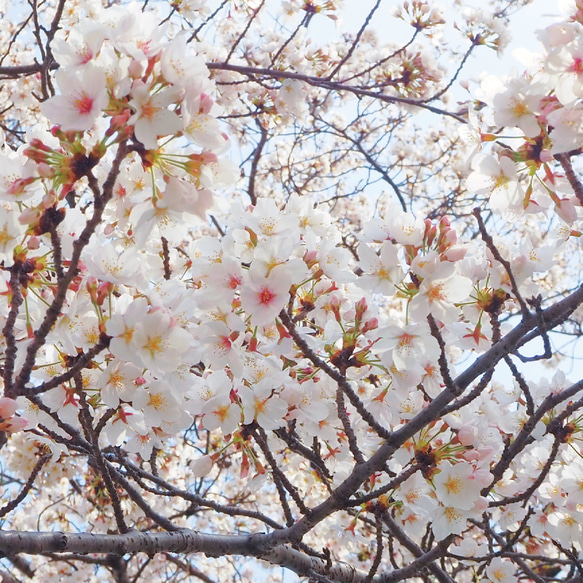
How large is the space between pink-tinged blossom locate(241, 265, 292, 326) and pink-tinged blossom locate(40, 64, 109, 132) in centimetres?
54

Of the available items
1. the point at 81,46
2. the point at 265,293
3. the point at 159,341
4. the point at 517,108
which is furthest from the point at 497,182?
the point at 81,46

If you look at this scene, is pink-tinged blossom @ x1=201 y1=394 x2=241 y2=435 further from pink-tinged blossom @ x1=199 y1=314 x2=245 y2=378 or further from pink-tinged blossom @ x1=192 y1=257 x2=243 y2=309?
pink-tinged blossom @ x1=192 y1=257 x2=243 y2=309

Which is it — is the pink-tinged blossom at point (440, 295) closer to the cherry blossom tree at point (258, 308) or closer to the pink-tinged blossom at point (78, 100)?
the cherry blossom tree at point (258, 308)

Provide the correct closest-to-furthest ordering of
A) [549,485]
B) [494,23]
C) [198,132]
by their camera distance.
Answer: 1. [198,132]
2. [549,485]
3. [494,23]

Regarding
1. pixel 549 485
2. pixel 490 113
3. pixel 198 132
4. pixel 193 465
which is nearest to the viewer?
pixel 198 132

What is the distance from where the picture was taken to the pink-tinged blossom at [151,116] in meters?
1.19

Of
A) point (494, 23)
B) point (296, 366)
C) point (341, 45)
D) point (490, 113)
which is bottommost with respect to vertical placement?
point (296, 366)

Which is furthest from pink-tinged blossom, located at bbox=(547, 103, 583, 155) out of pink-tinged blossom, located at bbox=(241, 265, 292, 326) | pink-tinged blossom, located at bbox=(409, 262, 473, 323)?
pink-tinged blossom, located at bbox=(241, 265, 292, 326)

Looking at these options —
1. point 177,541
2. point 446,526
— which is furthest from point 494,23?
point 177,541

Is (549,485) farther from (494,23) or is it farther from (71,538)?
(494,23)

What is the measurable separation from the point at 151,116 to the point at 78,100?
187 mm

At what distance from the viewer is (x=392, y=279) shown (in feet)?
5.78

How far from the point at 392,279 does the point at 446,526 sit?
2.84 ft

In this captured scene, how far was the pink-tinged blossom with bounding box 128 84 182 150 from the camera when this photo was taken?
1194 millimetres
